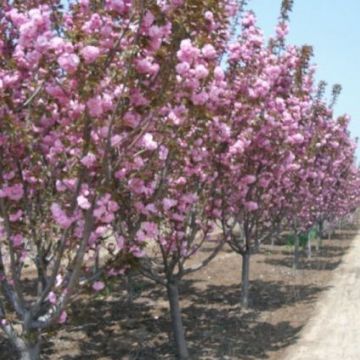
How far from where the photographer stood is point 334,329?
14320 mm

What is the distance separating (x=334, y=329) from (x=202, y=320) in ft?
11.2

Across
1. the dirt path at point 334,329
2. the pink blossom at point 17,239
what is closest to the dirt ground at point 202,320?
the dirt path at point 334,329

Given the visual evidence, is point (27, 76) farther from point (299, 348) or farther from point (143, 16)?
point (299, 348)

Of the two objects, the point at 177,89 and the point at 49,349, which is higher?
the point at 177,89

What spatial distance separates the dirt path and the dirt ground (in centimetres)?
31

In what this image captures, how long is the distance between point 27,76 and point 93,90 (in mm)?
1102

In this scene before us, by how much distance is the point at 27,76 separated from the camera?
21.3 ft

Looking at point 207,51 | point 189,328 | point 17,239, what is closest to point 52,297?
point 17,239

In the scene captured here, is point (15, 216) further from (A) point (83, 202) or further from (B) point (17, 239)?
(A) point (83, 202)

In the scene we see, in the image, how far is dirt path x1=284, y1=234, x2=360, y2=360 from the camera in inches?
480

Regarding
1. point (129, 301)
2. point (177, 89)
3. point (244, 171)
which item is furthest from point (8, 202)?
point (129, 301)

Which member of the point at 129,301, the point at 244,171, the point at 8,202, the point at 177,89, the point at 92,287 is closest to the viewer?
the point at 177,89

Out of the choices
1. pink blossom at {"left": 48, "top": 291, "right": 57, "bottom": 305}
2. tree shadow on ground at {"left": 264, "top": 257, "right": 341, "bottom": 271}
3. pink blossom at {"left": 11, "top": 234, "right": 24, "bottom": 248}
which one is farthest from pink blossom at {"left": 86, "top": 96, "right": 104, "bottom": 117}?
tree shadow on ground at {"left": 264, "top": 257, "right": 341, "bottom": 271}

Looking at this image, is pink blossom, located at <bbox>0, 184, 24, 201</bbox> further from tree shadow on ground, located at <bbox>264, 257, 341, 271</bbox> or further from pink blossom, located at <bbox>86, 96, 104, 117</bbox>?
tree shadow on ground, located at <bbox>264, 257, 341, 271</bbox>
